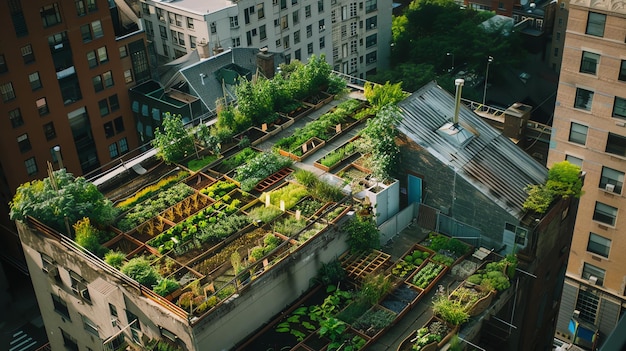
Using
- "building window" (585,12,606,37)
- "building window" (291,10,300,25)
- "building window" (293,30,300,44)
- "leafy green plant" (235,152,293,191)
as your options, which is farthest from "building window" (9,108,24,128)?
"building window" (585,12,606,37)

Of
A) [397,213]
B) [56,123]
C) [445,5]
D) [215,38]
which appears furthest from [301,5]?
[397,213]

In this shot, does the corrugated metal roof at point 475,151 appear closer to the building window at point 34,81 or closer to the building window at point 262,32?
the building window at point 34,81

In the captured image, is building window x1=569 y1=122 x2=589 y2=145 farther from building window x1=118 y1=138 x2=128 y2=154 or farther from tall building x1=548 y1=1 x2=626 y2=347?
building window x1=118 y1=138 x2=128 y2=154

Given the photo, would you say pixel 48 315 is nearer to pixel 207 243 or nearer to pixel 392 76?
pixel 207 243

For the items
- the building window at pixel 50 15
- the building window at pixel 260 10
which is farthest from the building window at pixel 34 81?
the building window at pixel 260 10

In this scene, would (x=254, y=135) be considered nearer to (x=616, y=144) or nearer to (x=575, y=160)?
(x=575, y=160)
